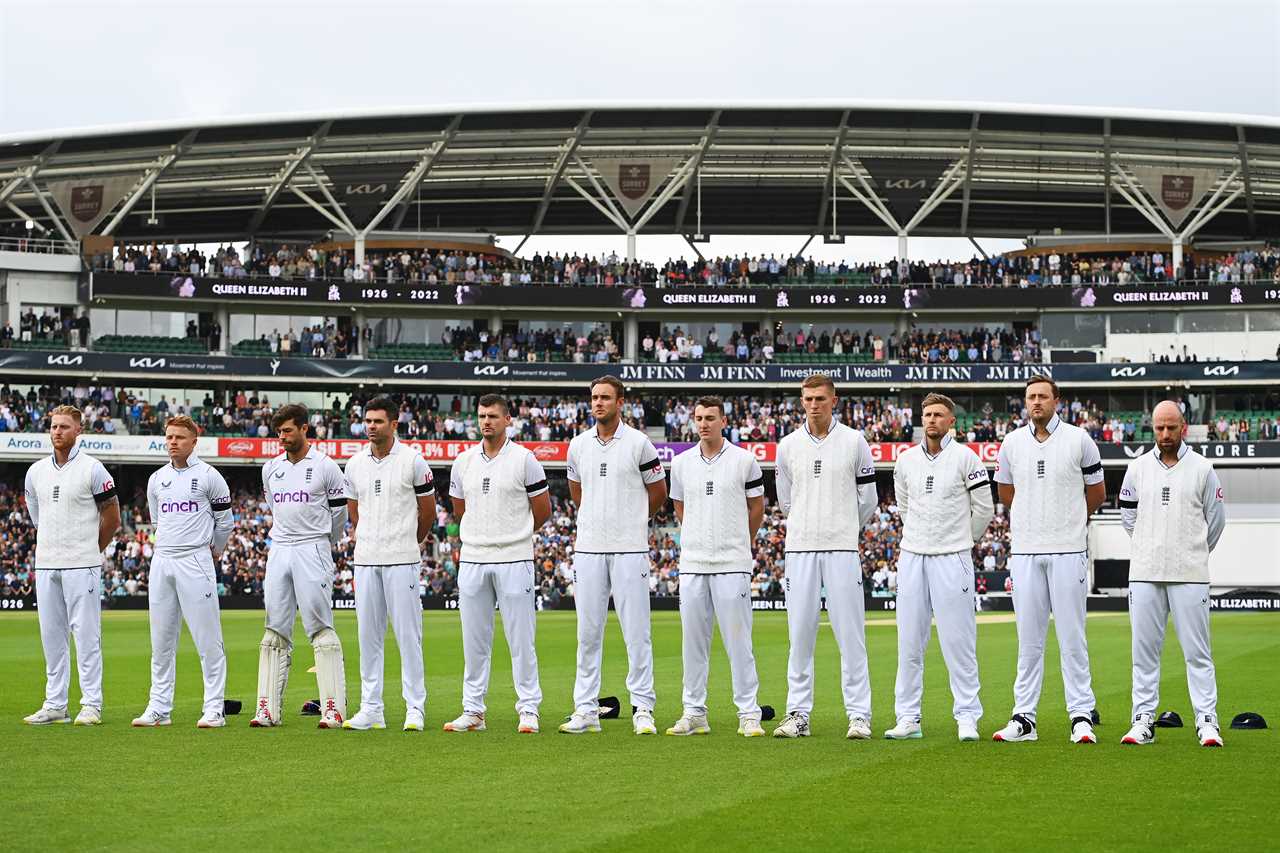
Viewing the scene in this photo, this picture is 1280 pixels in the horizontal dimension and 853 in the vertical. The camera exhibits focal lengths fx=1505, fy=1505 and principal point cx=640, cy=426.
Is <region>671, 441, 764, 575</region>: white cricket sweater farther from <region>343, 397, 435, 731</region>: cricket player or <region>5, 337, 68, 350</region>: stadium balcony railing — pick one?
<region>5, 337, 68, 350</region>: stadium balcony railing

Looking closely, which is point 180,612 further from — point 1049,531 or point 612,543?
point 1049,531

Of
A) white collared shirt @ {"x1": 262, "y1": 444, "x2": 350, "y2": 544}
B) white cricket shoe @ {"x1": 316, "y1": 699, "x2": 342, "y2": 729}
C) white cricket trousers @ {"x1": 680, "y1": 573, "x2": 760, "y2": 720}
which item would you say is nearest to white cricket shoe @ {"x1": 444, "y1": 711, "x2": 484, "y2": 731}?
white cricket shoe @ {"x1": 316, "y1": 699, "x2": 342, "y2": 729}

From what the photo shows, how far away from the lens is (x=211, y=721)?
11.8 meters

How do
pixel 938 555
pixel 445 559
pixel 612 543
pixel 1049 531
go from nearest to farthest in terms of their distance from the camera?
pixel 1049 531
pixel 938 555
pixel 612 543
pixel 445 559

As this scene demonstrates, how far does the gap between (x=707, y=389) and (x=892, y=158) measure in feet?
34.6

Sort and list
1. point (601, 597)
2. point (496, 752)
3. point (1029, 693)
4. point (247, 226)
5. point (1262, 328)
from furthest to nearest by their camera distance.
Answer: point (247, 226) → point (1262, 328) → point (601, 597) → point (1029, 693) → point (496, 752)

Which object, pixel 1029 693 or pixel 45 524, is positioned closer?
pixel 1029 693

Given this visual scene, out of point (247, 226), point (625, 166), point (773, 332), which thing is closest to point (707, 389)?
point (773, 332)

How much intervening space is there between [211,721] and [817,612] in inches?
189

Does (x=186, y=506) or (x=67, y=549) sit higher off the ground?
(x=186, y=506)

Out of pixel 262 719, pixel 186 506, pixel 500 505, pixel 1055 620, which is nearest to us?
pixel 1055 620

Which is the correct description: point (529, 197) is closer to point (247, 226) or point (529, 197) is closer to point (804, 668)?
point (247, 226)

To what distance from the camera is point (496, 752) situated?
32.8 ft

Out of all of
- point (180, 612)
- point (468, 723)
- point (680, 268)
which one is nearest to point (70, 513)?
point (180, 612)
